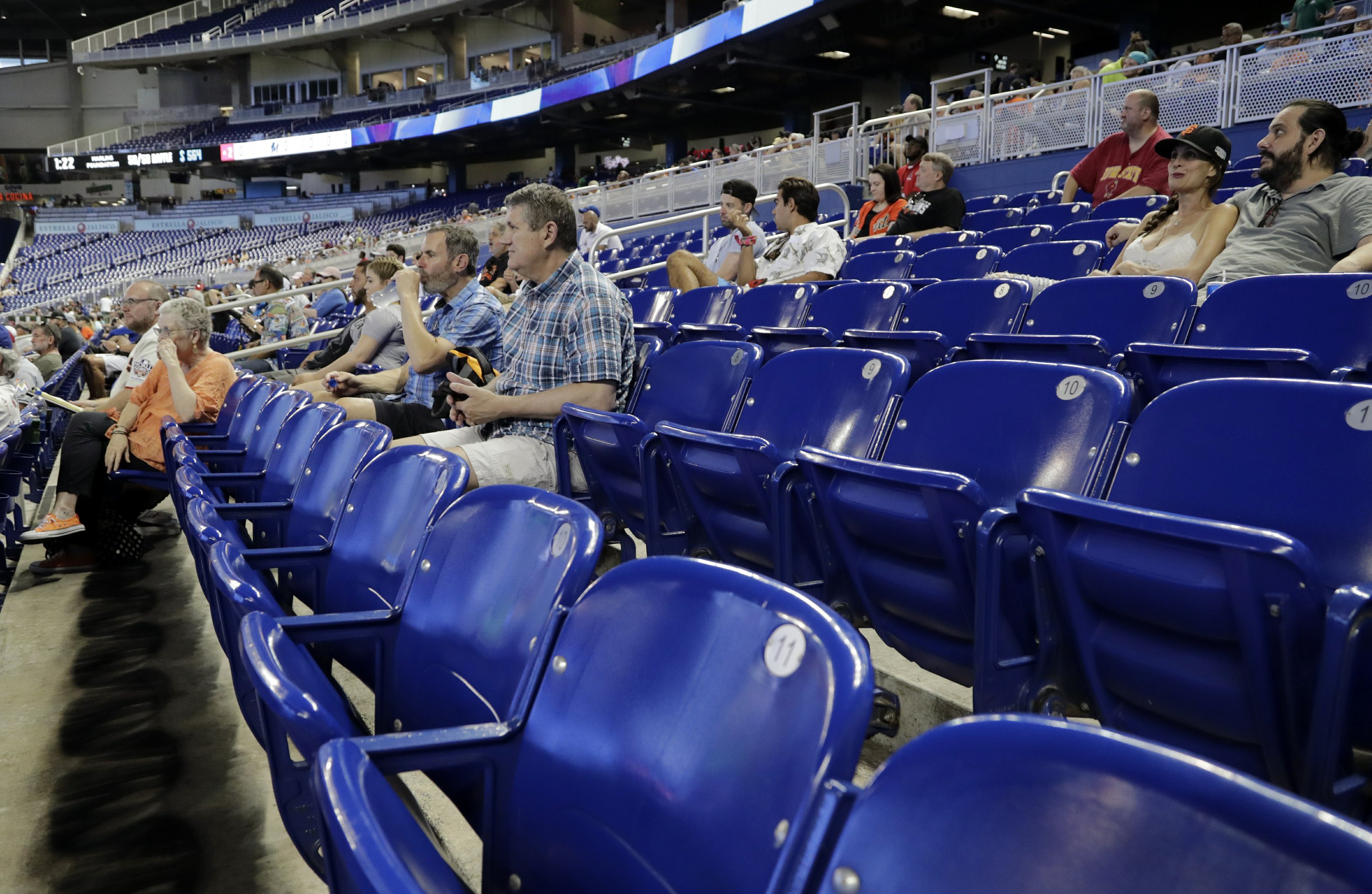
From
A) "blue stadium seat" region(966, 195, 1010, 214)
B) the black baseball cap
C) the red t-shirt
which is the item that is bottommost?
the black baseball cap

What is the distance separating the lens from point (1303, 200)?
9.48ft

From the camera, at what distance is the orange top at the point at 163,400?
3727mm

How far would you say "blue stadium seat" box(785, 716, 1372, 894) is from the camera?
465mm

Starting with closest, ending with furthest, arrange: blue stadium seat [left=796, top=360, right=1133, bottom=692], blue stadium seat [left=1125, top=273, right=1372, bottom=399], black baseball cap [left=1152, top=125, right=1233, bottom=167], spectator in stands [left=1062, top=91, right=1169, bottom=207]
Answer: blue stadium seat [left=796, top=360, right=1133, bottom=692] → blue stadium seat [left=1125, top=273, right=1372, bottom=399] → black baseball cap [left=1152, top=125, right=1233, bottom=167] → spectator in stands [left=1062, top=91, right=1169, bottom=207]

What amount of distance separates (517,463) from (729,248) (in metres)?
3.47

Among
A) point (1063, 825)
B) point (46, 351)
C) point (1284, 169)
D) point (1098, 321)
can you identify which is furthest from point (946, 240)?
point (46, 351)

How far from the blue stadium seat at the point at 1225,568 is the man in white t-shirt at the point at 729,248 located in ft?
12.4

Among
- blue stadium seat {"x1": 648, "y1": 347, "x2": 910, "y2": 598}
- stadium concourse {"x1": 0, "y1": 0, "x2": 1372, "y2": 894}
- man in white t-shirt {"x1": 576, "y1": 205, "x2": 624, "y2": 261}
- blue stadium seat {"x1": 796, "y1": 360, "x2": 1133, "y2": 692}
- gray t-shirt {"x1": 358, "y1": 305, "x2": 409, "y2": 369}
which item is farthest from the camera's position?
man in white t-shirt {"x1": 576, "y1": 205, "x2": 624, "y2": 261}

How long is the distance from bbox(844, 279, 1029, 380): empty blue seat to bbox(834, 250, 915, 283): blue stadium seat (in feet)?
4.13

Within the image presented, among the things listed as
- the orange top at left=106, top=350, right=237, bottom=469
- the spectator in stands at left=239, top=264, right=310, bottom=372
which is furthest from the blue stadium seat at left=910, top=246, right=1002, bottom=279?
the spectator in stands at left=239, top=264, right=310, bottom=372

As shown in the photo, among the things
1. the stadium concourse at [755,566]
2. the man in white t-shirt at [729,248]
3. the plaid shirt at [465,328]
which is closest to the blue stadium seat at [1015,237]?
the stadium concourse at [755,566]

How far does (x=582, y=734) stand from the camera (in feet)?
3.09

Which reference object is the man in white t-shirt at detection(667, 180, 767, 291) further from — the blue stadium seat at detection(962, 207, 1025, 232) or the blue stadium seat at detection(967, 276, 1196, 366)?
the blue stadium seat at detection(967, 276, 1196, 366)

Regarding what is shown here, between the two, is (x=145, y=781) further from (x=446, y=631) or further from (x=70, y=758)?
(x=446, y=631)
